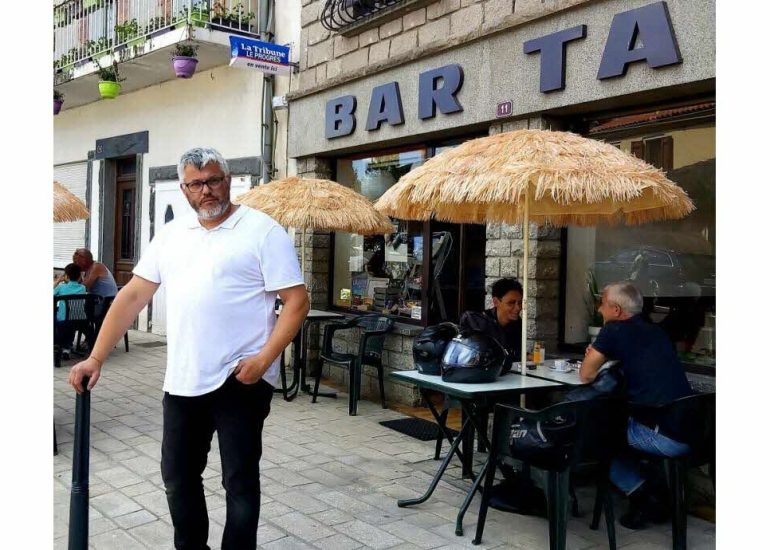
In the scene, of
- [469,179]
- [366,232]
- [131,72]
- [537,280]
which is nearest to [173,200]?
[131,72]

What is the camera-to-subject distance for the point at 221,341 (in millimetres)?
3209

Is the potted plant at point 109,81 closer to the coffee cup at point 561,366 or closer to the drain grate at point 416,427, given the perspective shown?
the drain grate at point 416,427

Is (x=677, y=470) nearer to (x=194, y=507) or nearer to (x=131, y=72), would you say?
(x=194, y=507)

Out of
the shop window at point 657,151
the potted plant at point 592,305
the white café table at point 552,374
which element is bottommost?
the white café table at point 552,374

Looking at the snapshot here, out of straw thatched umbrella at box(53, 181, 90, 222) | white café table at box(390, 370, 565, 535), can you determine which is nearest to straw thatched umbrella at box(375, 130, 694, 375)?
white café table at box(390, 370, 565, 535)

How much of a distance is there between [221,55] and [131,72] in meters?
2.25

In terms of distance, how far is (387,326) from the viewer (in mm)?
7809

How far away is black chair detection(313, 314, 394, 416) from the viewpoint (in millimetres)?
7355

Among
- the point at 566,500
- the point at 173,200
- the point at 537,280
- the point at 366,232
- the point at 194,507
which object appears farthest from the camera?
the point at 173,200

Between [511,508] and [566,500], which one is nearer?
[566,500]

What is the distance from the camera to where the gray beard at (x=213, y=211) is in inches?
130

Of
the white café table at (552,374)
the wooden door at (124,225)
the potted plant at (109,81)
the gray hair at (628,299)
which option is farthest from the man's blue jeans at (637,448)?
the wooden door at (124,225)

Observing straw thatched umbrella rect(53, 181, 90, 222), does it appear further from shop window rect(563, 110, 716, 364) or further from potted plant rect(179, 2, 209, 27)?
shop window rect(563, 110, 716, 364)

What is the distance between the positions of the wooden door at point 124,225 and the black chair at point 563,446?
10454 mm
